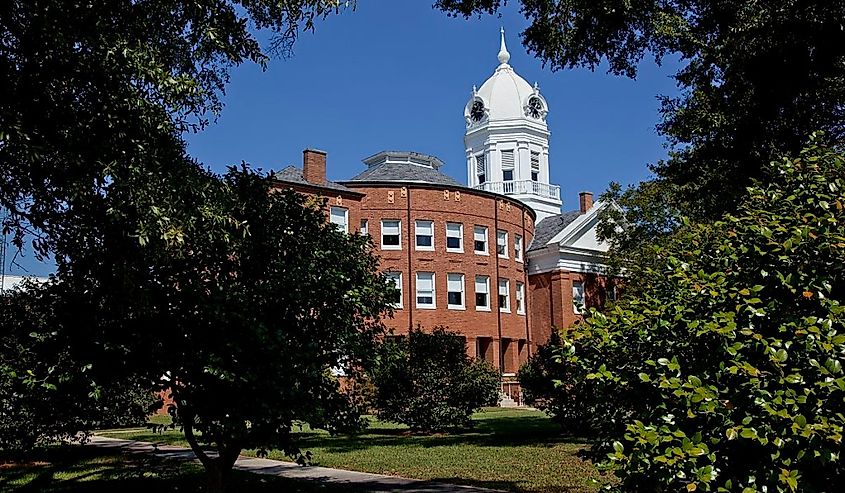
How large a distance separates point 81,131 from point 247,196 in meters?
2.33

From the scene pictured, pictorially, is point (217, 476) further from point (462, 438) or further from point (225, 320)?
point (462, 438)

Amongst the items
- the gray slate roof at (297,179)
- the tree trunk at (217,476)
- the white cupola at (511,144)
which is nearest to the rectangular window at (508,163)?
the white cupola at (511,144)

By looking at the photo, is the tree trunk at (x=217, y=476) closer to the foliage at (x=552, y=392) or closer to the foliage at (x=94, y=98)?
the foliage at (x=94, y=98)

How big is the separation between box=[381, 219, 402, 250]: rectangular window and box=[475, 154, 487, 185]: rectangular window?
20731mm

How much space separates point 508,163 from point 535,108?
16.5ft

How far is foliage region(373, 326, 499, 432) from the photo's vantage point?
22.6 meters

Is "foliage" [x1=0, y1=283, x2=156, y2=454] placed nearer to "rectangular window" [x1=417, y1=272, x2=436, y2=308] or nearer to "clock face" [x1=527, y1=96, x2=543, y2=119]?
"rectangular window" [x1=417, y1=272, x2=436, y2=308]

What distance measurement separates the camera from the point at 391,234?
39469 millimetres

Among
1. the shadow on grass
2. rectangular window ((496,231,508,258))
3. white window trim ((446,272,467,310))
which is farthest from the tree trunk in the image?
rectangular window ((496,231,508,258))

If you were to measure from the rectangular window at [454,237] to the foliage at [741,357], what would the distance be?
3503cm

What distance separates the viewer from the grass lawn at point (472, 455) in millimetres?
13327

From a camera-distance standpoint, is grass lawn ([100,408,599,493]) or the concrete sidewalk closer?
the concrete sidewalk

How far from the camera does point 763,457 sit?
165 inches

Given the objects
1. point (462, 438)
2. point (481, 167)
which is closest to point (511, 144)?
point (481, 167)
